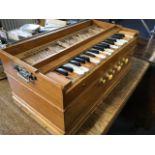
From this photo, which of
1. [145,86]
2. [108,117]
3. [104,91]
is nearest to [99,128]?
[108,117]

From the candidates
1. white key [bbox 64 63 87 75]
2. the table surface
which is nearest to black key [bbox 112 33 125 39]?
the table surface

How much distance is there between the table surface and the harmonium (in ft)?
0.08

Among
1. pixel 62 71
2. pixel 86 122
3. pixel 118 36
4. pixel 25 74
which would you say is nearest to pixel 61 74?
pixel 62 71

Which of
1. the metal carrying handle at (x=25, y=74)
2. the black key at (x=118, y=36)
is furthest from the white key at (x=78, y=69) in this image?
the black key at (x=118, y=36)

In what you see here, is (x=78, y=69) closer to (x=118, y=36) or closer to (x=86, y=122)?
(x=86, y=122)

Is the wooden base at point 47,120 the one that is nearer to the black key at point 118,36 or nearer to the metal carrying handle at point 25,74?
the metal carrying handle at point 25,74

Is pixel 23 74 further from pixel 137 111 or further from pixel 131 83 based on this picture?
pixel 137 111

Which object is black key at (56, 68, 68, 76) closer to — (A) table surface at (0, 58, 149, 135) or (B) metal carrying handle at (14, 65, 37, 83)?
(B) metal carrying handle at (14, 65, 37, 83)

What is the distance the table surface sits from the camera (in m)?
0.72

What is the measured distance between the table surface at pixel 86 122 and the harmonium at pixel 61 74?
25 mm

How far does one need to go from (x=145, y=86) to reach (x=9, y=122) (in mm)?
1031

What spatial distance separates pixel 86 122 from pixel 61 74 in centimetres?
26

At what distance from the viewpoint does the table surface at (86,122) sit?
72cm

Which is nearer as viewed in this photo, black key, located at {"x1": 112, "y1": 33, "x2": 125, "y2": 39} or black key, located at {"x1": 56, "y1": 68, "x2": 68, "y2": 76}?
black key, located at {"x1": 56, "y1": 68, "x2": 68, "y2": 76}
